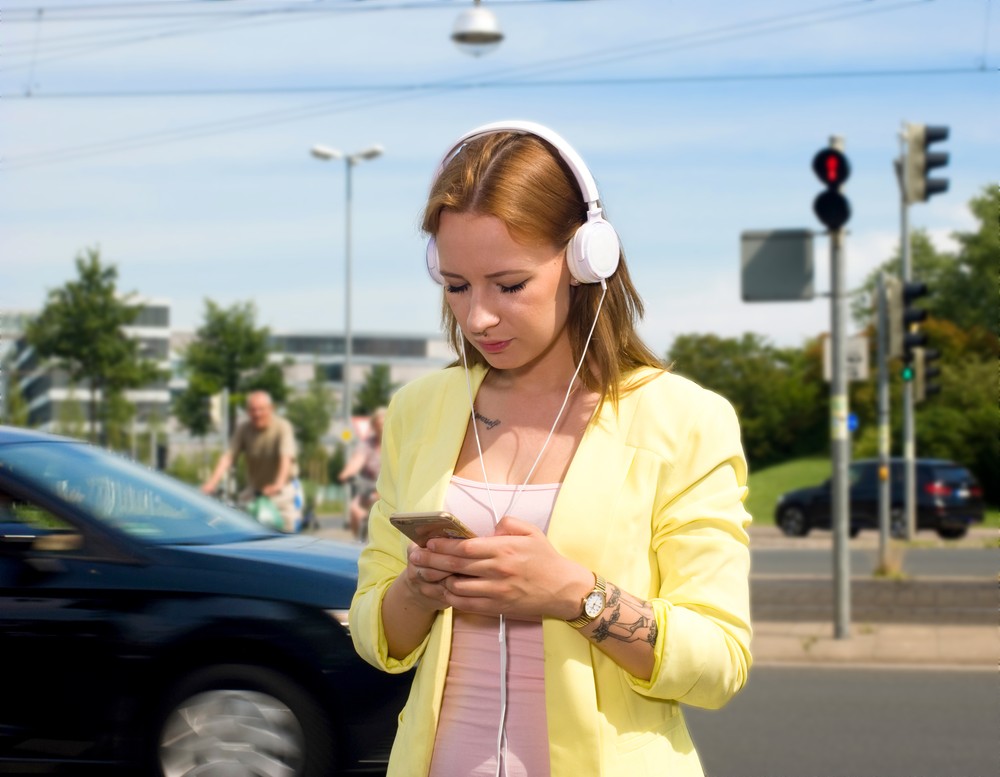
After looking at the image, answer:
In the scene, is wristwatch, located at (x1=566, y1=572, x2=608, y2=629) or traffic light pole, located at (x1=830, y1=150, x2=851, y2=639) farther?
traffic light pole, located at (x1=830, y1=150, x2=851, y2=639)

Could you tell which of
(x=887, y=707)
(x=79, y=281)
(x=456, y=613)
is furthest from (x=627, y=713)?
(x=79, y=281)

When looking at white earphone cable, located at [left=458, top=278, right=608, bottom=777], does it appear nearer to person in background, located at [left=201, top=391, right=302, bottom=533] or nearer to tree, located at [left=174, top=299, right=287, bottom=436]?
person in background, located at [left=201, top=391, right=302, bottom=533]

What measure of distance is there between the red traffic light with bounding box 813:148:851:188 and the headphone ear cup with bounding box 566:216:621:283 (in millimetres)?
8629

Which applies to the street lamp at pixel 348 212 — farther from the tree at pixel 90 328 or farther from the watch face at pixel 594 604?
the watch face at pixel 594 604

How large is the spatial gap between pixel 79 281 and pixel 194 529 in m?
29.8

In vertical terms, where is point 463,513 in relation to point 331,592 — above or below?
above

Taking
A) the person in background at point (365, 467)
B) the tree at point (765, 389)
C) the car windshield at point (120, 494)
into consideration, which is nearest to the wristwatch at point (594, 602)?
the car windshield at point (120, 494)

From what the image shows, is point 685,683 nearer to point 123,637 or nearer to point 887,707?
point 123,637

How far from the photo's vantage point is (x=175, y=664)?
16.5 feet

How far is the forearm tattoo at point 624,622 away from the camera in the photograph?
1.81 metres

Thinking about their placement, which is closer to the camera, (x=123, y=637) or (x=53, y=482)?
(x=123, y=637)

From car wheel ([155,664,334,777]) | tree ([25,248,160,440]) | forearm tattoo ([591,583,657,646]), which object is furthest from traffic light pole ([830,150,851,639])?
tree ([25,248,160,440])

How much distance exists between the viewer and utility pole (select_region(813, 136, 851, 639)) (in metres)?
10.2

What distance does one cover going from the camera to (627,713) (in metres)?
1.89
